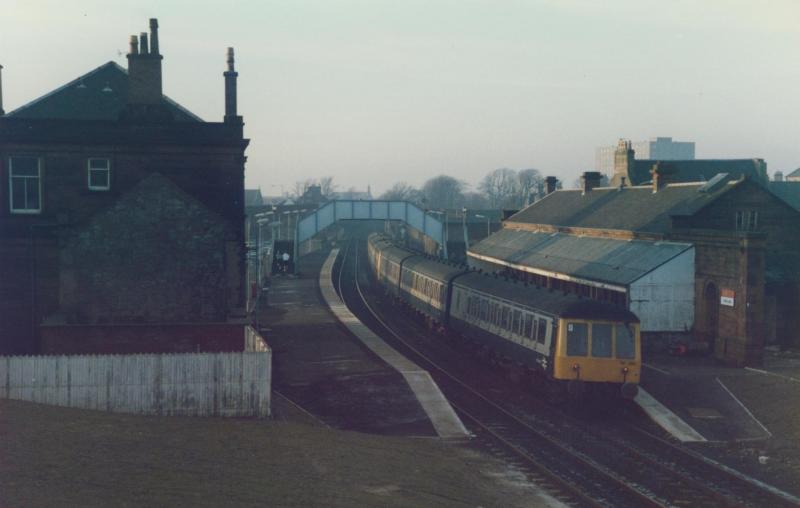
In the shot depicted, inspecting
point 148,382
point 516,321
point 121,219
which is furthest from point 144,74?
point 516,321

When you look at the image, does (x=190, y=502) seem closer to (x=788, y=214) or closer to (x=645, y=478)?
(x=645, y=478)

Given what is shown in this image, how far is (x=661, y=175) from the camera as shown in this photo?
45781 mm

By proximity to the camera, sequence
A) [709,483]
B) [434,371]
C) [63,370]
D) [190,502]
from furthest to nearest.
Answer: [434,371] → [63,370] → [709,483] → [190,502]

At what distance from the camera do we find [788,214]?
129 ft

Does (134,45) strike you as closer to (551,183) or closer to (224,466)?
(224,466)

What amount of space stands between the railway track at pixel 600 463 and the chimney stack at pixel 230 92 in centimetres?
1473

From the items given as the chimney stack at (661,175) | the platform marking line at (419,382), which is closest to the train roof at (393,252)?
the platform marking line at (419,382)

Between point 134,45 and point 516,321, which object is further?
point 134,45

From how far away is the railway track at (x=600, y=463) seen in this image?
1789cm

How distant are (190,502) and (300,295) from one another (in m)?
45.7

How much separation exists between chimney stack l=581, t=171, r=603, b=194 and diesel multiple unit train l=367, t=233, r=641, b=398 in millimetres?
20669

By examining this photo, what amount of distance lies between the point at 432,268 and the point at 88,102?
59.6ft

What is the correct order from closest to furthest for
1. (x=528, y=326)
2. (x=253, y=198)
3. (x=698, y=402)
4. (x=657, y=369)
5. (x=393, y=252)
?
1. (x=698, y=402)
2. (x=528, y=326)
3. (x=657, y=369)
4. (x=393, y=252)
5. (x=253, y=198)

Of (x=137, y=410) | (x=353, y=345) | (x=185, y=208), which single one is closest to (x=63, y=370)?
(x=137, y=410)
